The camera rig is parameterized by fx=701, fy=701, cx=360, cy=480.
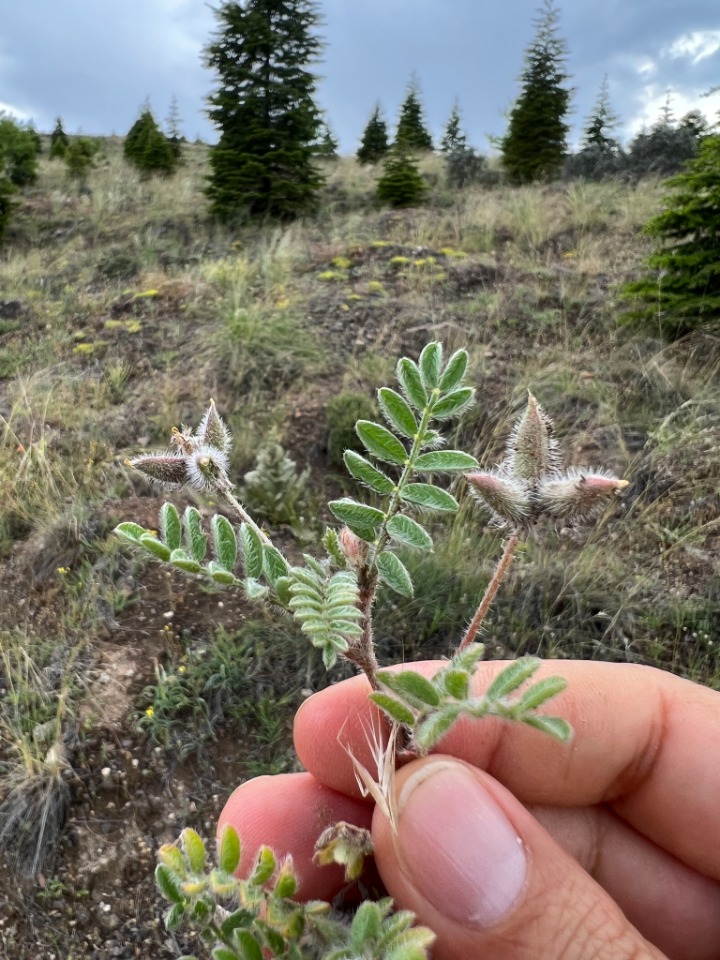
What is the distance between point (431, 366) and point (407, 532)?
281 millimetres

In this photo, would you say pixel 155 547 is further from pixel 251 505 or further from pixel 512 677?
pixel 251 505

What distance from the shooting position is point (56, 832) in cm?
275

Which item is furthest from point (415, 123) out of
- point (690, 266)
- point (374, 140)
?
point (690, 266)

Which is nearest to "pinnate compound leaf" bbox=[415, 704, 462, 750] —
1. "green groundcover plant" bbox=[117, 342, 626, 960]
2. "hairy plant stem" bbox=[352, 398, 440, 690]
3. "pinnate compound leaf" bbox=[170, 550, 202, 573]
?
"green groundcover plant" bbox=[117, 342, 626, 960]

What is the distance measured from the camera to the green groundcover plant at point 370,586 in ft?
3.28

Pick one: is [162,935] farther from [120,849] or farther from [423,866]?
[423,866]

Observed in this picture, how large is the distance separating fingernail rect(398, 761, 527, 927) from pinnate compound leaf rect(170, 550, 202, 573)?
0.60m

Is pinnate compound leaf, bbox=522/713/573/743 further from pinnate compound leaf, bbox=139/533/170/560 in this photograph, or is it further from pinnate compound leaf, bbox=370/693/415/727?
pinnate compound leaf, bbox=139/533/170/560

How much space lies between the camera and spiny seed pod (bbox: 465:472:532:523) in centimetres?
108

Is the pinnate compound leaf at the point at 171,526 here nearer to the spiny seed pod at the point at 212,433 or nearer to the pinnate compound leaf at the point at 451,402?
the spiny seed pod at the point at 212,433

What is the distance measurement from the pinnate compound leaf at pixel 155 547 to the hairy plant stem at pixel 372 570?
1.03 feet

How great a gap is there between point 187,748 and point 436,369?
241 centimetres

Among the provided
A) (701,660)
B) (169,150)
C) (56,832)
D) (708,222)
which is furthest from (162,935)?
A: (169,150)

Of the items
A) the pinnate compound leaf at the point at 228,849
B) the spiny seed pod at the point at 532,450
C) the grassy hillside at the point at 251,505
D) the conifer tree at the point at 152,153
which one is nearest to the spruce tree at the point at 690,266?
the grassy hillside at the point at 251,505
